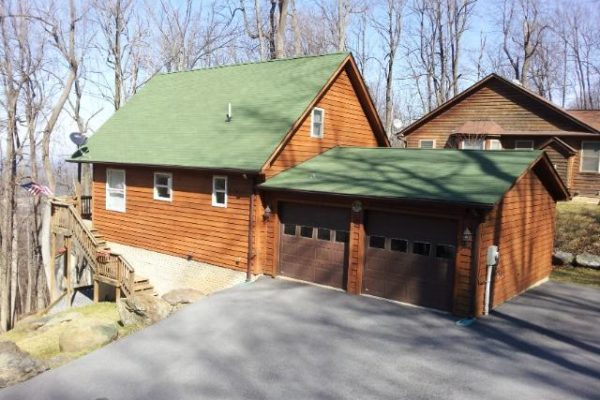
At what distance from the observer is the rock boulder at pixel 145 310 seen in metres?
13.4

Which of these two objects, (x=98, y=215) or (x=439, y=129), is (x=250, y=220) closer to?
(x=98, y=215)

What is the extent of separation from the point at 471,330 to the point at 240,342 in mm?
4956

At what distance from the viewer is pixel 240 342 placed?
10.2 metres

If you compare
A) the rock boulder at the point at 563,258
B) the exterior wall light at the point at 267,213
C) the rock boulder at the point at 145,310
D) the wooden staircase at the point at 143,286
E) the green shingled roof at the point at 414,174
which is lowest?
the wooden staircase at the point at 143,286

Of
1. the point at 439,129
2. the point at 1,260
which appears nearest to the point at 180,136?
the point at 439,129

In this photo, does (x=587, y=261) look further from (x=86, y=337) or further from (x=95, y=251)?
(x=95, y=251)

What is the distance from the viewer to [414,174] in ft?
43.8

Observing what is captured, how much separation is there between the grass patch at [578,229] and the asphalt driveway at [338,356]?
22.5 feet

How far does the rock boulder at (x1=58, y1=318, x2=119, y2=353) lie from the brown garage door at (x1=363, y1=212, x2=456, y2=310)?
6.57 meters

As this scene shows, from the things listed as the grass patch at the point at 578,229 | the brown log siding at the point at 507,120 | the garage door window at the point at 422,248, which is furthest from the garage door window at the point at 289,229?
the brown log siding at the point at 507,120

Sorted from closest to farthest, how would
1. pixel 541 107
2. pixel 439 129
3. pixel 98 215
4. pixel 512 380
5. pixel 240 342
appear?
pixel 512 380, pixel 240 342, pixel 98 215, pixel 541 107, pixel 439 129

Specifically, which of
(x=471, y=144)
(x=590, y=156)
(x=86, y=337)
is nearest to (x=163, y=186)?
(x=86, y=337)

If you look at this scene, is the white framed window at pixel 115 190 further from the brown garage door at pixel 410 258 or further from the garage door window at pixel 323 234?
the brown garage door at pixel 410 258

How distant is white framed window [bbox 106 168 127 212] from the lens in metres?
18.9
